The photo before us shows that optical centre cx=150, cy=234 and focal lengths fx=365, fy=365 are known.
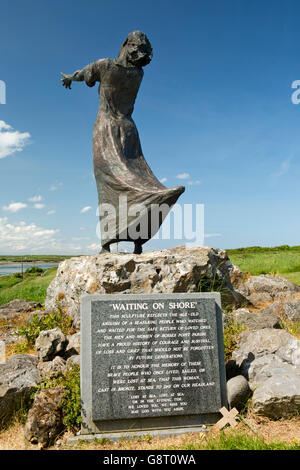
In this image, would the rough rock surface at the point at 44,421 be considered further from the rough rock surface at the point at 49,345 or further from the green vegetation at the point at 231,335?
the green vegetation at the point at 231,335

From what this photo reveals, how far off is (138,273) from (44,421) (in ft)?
9.56

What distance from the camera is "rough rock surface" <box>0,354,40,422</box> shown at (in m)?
4.36

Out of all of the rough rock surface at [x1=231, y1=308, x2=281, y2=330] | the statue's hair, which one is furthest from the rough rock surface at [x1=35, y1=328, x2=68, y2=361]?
the statue's hair

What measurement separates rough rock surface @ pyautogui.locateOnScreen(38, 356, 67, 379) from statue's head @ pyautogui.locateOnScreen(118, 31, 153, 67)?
6.61 meters

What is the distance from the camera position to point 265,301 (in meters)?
9.21

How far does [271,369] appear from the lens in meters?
4.51

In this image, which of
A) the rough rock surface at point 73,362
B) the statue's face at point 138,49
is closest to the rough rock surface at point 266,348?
the rough rock surface at point 73,362

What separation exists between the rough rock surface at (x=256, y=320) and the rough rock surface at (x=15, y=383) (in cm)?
360

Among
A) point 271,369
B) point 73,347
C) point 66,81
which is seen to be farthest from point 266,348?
point 66,81

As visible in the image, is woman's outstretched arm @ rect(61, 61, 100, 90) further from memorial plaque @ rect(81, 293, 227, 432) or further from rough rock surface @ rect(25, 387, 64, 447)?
rough rock surface @ rect(25, 387, 64, 447)

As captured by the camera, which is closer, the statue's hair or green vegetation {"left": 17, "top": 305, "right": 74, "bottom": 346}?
green vegetation {"left": 17, "top": 305, "right": 74, "bottom": 346}

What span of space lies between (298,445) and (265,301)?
5.82 metres
